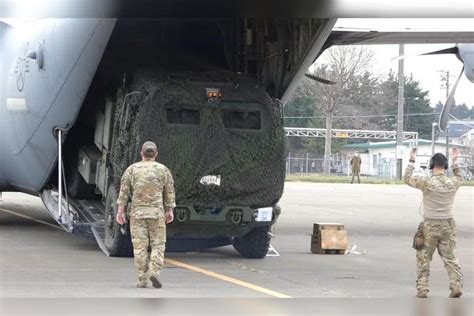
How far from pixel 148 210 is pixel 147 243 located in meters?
0.39

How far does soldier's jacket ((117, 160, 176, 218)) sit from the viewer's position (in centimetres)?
1116

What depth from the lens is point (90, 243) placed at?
16375 millimetres

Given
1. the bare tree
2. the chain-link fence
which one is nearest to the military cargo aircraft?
the bare tree

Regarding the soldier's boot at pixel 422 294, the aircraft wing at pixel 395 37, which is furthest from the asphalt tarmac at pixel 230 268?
the aircraft wing at pixel 395 37

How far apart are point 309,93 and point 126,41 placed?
57699mm

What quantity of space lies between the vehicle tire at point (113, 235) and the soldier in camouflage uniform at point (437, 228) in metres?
4.85

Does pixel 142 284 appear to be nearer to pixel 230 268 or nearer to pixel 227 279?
pixel 227 279

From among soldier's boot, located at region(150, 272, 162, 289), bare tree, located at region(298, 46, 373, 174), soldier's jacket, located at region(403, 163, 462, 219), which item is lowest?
soldier's boot, located at region(150, 272, 162, 289)

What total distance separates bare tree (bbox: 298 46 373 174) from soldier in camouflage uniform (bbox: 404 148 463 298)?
173 ft

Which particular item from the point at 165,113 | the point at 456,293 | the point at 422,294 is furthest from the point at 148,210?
the point at 456,293

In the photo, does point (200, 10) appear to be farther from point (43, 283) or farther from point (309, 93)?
point (309, 93)

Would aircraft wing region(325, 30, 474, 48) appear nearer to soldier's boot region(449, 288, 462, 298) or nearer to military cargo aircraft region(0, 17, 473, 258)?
military cargo aircraft region(0, 17, 473, 258)

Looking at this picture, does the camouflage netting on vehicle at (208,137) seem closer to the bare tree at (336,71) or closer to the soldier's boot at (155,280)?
the soldier's boot at (155,280)

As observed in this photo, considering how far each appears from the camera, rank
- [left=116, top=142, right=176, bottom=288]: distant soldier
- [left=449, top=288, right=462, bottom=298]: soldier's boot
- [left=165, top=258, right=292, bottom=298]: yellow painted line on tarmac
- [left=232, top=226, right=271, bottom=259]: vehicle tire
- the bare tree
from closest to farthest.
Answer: [left=449, top=288, right=462, bottom=298]: soldier's boot
[left=165, top=258, right=292, bottom=298]: yellow painted line on tarmac
[left=116, top=142, right=176, bottom=288]: distant soldier
[left=232, top=226, right=271, bottom=259]: vehicle tire
the bare tree
